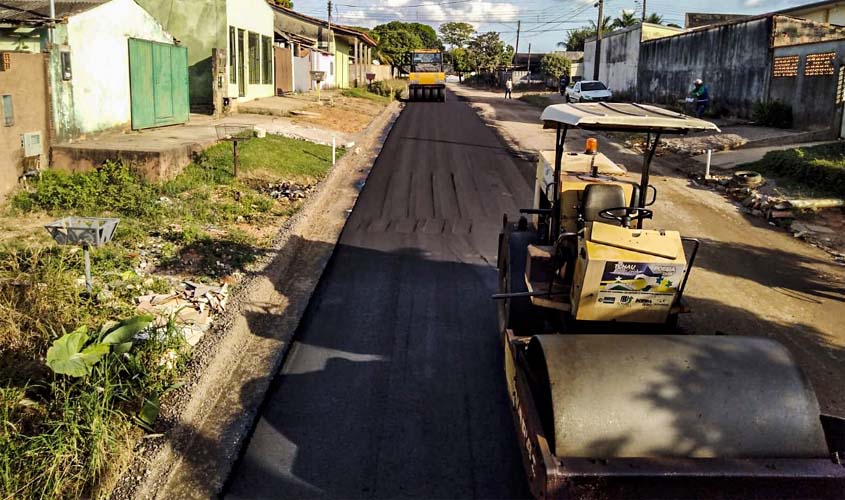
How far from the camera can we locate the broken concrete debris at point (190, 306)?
700 cm

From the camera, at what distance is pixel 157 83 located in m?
18.0

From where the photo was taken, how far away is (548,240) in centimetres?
645

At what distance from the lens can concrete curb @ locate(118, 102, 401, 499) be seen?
4891 mm

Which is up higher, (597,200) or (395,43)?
(395,43)

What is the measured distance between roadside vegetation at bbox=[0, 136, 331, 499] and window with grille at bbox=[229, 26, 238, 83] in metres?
13.4

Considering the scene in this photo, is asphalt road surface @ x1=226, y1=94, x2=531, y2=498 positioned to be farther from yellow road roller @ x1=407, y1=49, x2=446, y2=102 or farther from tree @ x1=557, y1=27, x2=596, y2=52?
tree @ x1=557, y1=27, x2=596, y2=52

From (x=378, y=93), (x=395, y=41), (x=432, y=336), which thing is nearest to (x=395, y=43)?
(x=395, y=41)

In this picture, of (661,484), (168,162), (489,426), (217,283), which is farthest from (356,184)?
(661,484)

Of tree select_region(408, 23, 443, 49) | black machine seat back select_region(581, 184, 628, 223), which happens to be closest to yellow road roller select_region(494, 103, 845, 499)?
black machine seat back select_region(581, 184, 628, 223)

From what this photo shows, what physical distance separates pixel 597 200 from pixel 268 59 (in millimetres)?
27469

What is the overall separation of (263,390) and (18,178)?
7.58 metres

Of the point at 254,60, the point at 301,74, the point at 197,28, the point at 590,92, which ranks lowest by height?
the point at 590,92

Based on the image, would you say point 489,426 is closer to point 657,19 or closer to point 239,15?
point 239,15

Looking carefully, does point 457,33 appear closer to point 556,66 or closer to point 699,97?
point 556,66
